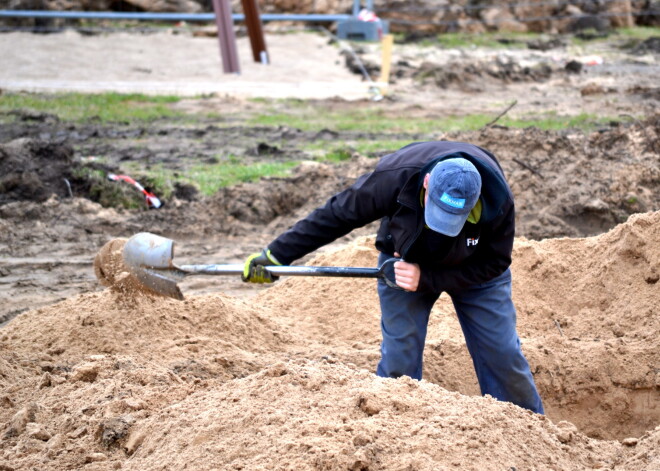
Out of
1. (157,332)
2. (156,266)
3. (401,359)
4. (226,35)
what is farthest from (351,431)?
(226,35)

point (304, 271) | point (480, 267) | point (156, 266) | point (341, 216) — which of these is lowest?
point (156, 266)

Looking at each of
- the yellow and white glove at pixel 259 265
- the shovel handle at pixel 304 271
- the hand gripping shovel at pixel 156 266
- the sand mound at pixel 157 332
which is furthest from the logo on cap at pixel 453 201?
the sand mound at pixel 157 332

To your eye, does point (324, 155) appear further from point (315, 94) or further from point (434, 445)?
point (434, 445)

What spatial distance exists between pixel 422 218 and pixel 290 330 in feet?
6.58

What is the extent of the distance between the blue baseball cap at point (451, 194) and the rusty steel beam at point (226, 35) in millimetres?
10635

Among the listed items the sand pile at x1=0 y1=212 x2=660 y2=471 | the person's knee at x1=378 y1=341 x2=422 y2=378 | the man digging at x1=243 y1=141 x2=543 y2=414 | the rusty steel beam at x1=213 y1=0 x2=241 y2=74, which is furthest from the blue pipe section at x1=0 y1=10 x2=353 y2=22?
the person's knee at x1=378 y1=341 x2=422 y2=378

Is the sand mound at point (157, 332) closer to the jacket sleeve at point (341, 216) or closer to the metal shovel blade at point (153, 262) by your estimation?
the metal shovel blade at point (153, 262)

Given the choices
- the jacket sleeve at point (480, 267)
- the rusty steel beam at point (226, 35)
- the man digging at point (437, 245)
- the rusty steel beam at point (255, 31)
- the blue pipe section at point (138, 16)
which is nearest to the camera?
the man digging at point (437, 245)

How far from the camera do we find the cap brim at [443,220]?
144 inches

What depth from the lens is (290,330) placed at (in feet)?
18.4

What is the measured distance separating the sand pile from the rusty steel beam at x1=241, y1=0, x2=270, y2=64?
8.87 m

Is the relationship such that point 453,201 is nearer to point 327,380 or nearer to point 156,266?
point 327,380

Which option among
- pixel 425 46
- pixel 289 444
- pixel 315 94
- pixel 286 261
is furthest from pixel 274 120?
pixel 289 444

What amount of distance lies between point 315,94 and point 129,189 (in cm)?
589
